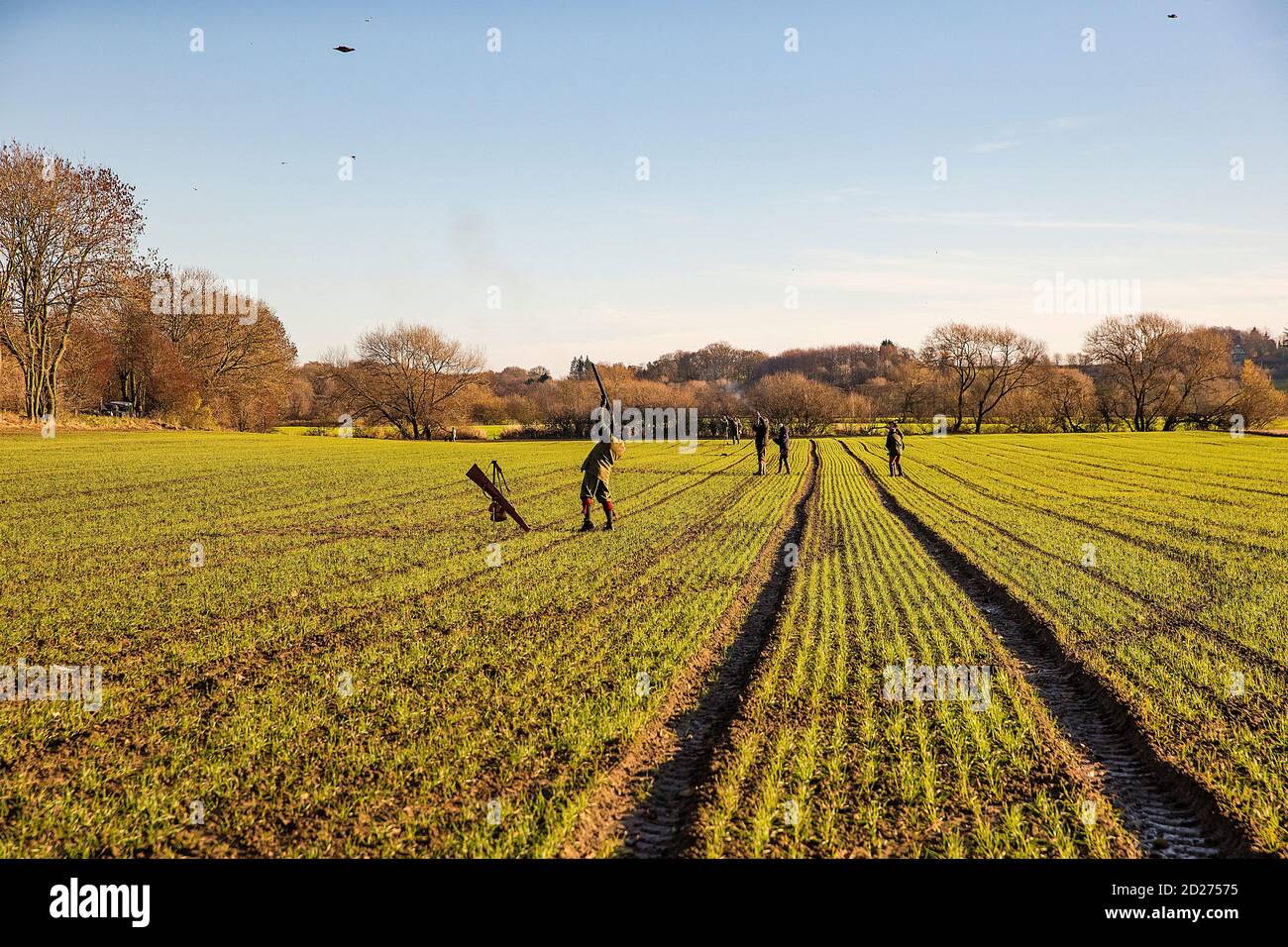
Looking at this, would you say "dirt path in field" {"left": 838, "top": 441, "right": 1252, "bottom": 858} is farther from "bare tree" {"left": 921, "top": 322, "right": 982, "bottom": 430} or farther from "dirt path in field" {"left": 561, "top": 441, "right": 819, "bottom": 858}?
"bare tree" {"left": 921, "top": 322, "right": 982, "bottom": 430}

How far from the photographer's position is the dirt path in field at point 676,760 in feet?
15.3

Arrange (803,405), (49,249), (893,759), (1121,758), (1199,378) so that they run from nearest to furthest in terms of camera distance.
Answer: (893,759)
(1121,758)
(49,249)
(803,405)
(1199,378)

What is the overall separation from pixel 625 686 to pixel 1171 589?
354 inches

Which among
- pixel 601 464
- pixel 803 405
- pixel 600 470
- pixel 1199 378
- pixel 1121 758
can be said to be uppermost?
pixel 1199 378

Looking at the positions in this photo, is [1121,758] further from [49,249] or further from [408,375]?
[408,375]

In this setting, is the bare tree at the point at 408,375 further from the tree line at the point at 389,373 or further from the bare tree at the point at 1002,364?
the bare tree at the point at 1002,364

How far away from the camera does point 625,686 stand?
7.22 m

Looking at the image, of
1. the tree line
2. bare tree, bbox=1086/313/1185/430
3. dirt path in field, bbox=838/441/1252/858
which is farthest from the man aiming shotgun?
bare tree, bbox=1086/313/1185/430

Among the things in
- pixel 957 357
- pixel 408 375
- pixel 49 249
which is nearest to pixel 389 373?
pixel 408 375

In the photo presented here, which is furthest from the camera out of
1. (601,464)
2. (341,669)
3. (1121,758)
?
(601,464)

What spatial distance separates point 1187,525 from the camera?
692 inches

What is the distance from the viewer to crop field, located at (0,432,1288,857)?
479 cm

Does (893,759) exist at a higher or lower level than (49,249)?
lower
